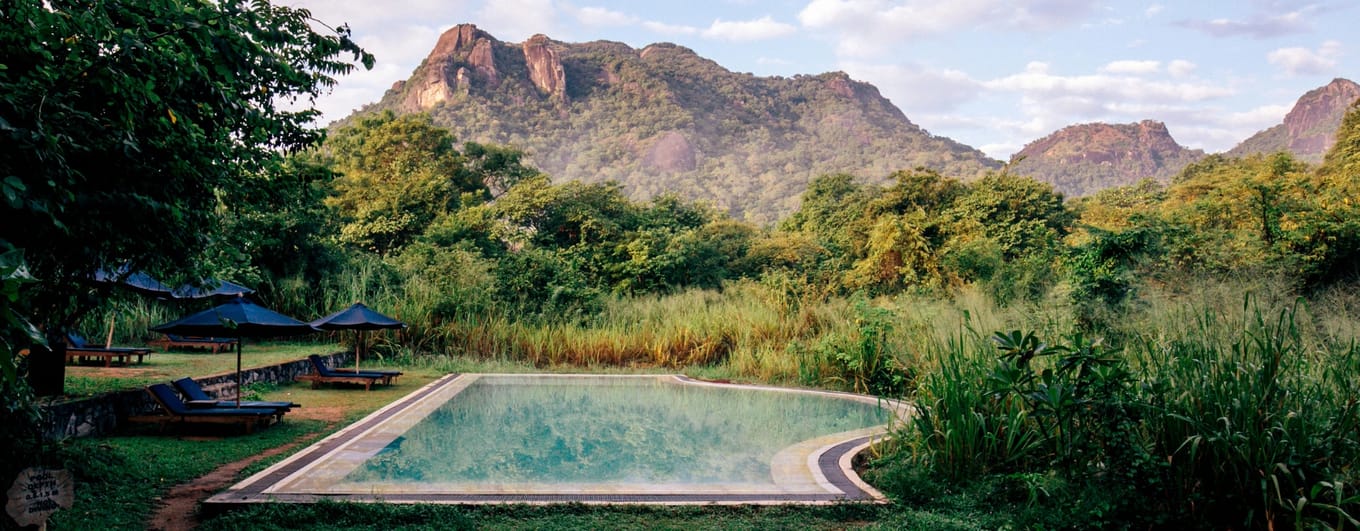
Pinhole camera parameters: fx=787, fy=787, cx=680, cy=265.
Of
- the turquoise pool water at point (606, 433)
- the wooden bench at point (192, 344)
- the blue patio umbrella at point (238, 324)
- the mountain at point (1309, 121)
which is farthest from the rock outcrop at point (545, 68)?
the blue patio umbrella at point (238, 324)

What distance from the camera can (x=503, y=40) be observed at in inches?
2884

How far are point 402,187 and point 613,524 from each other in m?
23.7

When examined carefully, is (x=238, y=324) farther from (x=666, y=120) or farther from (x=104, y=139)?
(x=666, y=120)

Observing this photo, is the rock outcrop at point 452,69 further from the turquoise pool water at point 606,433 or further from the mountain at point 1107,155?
the turquoise pool water at point 606,433

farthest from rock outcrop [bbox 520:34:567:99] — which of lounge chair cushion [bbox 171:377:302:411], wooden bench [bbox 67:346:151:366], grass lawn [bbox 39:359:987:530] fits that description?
grass lawn [bbox 39:359:987:530]

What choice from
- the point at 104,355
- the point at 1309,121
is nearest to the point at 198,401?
the point at 104,355

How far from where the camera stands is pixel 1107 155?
62.7m

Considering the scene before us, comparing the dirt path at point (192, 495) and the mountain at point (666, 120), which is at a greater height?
the mountain at point (666, 120)

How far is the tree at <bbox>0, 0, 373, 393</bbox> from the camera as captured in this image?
2.64 m

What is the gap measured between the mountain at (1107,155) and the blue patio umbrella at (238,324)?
56.8 meters

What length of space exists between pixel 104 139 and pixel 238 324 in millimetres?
5443

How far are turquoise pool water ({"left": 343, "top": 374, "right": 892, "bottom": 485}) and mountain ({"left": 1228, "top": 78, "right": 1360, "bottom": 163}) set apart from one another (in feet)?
177

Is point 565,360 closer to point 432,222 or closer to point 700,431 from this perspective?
point 700,431

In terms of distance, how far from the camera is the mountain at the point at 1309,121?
171 feet
